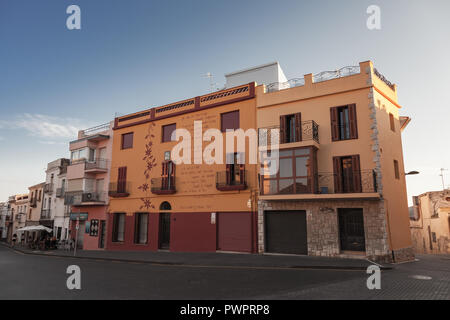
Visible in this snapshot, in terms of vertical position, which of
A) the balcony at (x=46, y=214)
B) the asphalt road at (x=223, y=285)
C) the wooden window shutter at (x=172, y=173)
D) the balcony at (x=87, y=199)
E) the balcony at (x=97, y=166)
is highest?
the balcony at (x=97, y=166)

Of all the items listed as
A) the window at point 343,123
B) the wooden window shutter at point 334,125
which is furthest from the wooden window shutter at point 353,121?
the wooden window shutter at point 334,125

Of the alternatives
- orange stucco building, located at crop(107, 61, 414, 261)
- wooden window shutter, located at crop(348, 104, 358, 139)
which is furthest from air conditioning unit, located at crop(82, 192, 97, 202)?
wooden window shutter, located at crop(348, 104, 358, 139)

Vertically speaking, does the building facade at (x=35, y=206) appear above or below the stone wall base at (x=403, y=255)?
above

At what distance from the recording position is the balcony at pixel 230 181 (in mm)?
19256

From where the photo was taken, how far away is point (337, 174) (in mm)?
16500

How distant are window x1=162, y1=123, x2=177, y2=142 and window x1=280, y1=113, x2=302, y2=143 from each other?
8.70 m

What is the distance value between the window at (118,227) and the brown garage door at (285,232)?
41.7ft

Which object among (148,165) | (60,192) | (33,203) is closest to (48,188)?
(60,192)

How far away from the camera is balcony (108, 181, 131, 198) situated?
81.5 ft

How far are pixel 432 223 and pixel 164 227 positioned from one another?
2620 cm

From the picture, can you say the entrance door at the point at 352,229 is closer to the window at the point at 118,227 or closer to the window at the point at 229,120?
the window at the point at 229,120

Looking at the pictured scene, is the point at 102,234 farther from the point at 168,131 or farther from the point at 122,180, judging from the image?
the point at 168,131

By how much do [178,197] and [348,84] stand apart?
13163mm
